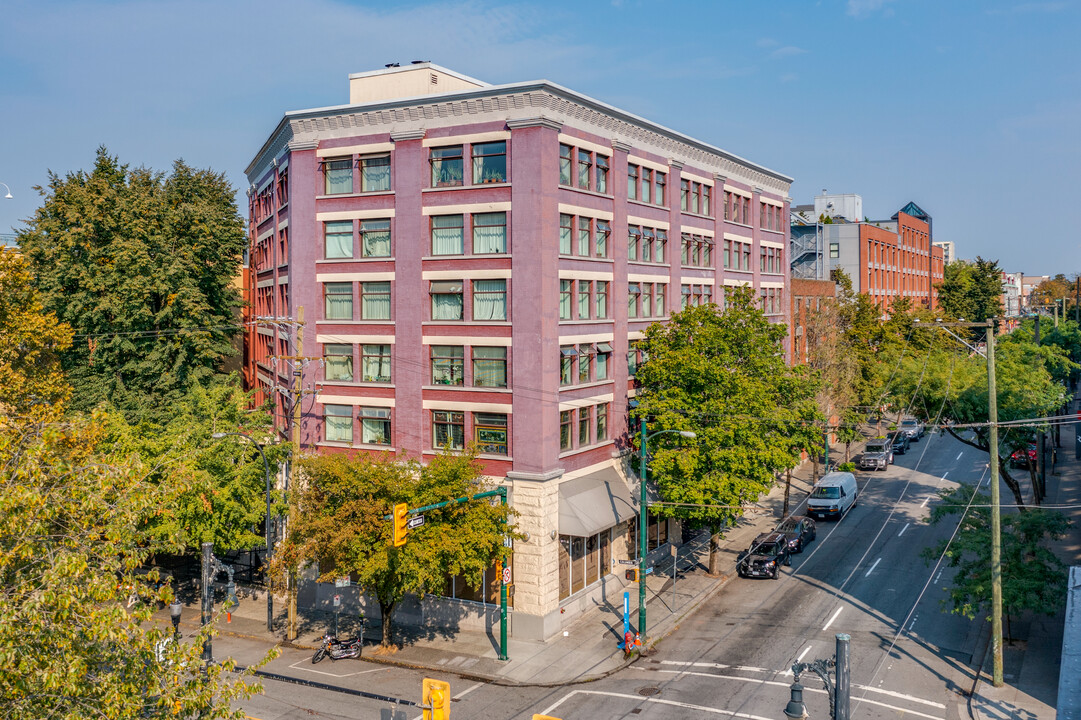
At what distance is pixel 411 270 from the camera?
1403 inches

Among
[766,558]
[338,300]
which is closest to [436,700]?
[338,300]

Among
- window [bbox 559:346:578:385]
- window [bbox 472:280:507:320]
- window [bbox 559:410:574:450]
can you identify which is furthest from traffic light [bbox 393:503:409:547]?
window [bbox 472:280:507:320]

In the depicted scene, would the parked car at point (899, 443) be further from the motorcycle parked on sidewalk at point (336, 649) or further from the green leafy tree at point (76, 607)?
the green leafy tree at point (76, 607)

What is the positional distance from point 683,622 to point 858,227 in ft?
201

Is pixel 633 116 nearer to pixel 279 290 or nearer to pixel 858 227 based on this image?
pixel 279 290

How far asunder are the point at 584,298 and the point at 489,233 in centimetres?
517

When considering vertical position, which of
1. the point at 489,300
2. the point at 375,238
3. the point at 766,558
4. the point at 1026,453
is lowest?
the point at 766,558

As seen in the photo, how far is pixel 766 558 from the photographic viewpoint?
3931 cm

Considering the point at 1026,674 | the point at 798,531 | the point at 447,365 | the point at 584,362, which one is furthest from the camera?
the point at 798,531

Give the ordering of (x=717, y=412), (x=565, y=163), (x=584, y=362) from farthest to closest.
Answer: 1. (x=584, y=362)
2. (x=717, y=412)
3. (x=565, y=163)

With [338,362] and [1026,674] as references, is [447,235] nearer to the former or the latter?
[338,362]

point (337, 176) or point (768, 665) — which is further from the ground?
point (337, 176)

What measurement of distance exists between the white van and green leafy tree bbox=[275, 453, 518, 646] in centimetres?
2453

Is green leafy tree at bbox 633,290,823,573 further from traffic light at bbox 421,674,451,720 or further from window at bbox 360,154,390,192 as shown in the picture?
traffic light at bbox 421,674,451,720
